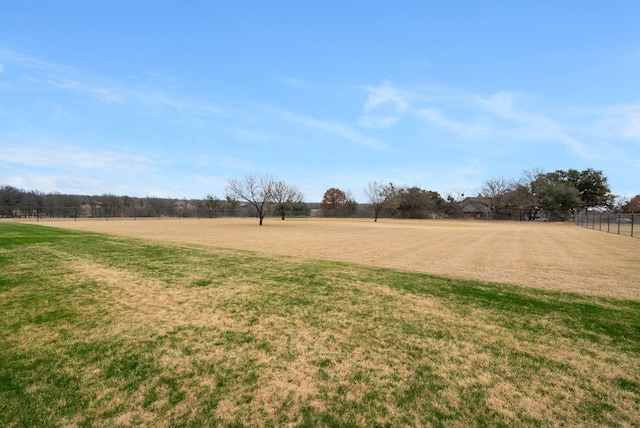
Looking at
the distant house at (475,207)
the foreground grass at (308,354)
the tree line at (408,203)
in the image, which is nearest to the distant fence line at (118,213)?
the tree line at (408,203)

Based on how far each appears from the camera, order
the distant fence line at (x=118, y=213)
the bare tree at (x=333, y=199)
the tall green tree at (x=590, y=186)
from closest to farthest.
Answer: the distant fence line at (x=118, y=213), the tall green tree at (x=590, y=186), the bare tree at (x=333, y=199)

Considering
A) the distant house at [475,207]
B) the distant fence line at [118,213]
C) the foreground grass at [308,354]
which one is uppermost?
the distant house at [475,207]

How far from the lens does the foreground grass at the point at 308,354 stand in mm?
2832

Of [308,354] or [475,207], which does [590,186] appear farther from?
[308,354]

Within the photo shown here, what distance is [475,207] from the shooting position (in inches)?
3174

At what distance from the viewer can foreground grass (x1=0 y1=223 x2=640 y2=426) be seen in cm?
283

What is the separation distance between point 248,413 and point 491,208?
8177 centimetres

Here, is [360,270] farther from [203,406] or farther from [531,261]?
[531,261]

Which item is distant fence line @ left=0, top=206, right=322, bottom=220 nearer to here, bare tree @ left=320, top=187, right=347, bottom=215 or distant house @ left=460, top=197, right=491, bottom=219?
bare tree @ left=320, top=187, right=347, bottom=215

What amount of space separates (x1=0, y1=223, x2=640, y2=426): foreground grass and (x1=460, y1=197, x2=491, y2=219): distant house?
7304 centimetres

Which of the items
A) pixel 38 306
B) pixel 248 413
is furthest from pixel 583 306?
pixel 38 306

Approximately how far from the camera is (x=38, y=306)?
208 inches

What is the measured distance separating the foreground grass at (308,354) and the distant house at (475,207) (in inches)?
2875

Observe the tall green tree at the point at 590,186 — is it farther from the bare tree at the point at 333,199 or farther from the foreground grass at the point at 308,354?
the foreground grass at the point at 308,354
